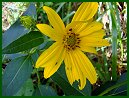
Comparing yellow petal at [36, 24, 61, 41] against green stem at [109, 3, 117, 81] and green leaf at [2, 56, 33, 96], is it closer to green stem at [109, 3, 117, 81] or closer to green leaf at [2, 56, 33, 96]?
green leaf at [2, 56, 33, 96]

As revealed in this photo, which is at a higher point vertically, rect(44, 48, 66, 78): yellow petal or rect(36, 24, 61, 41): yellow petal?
rect(36, 24, 61, 41): yellow petal

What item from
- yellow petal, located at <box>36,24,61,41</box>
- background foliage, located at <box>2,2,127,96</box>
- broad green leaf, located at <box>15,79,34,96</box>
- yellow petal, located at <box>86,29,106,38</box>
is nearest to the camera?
yellow petal, located at <box>36,24,61,41</box>

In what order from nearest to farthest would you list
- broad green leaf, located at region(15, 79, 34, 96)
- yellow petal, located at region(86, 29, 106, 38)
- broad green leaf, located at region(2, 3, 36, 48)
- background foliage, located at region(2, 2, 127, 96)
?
yellow petal, located at region(86, 29, 106, 38) < background foliage, located at region(2, 2, 127, 96) < broad green leaf, located at region(2, 3, 36, 48) < broad green leaf, located at region(15, 79, 34, 96)

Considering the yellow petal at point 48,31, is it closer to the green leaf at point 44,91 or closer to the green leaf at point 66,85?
the green leaf at point 66,85

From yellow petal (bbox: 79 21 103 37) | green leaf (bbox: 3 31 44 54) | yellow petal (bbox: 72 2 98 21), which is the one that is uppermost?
yellow petal (bbox: 72 2 98 21)

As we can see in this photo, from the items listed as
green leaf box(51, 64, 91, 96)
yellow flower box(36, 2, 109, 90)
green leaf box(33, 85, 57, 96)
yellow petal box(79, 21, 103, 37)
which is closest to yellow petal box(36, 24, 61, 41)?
yellow flower box(36, 2, 109, 90)

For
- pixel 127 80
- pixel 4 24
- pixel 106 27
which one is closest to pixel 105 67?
pixel 106 27
